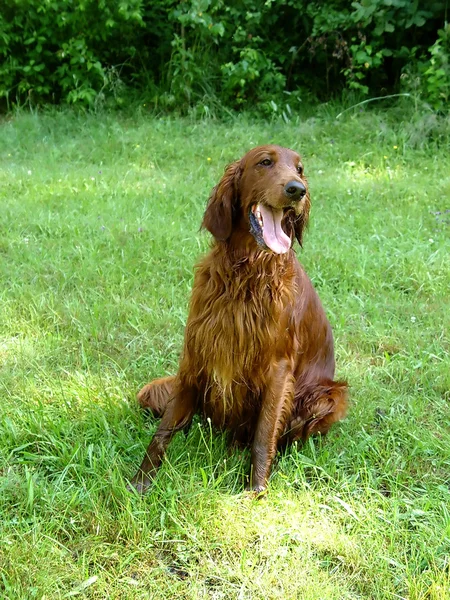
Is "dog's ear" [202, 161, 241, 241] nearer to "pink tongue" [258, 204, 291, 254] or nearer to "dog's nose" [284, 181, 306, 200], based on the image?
"pink tongue" [258, 204, 291, 254]

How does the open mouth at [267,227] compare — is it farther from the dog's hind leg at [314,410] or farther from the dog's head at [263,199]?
the dog's hind leg at [314,410]

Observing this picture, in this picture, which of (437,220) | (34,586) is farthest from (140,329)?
(437,220)

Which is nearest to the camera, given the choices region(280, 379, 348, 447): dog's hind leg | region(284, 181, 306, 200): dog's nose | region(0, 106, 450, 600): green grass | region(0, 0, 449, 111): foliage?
region(0, 106, 450, 600): green grass

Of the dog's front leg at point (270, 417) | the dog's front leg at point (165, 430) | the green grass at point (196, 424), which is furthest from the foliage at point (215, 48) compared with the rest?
the dog's front leg at point (165, 430)

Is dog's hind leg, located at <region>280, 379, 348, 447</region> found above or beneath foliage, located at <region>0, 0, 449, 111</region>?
beneath

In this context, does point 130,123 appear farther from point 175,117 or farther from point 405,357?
point 405,357

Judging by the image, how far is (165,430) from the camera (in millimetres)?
2512

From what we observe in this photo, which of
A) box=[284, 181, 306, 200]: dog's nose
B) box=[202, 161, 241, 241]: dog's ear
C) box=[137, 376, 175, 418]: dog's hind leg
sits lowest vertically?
box=[137, 376, 175, 418]: dog's hind leg

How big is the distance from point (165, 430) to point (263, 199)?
3.18 ft

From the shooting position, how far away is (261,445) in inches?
96.9

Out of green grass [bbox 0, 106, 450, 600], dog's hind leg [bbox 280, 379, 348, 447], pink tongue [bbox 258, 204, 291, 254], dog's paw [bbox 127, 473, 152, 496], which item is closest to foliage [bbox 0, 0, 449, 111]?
green grass [bbox 0, 106, 450, 600]

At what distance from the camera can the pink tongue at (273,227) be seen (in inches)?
89.8

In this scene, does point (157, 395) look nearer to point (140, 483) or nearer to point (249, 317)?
point (140, 483)

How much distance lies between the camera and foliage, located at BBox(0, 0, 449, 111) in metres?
7.08
